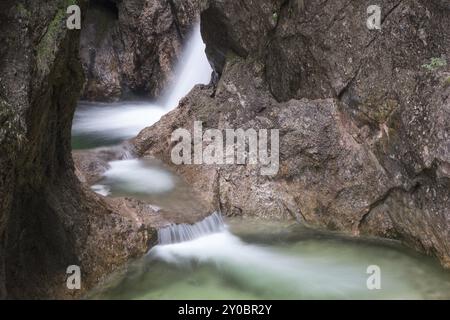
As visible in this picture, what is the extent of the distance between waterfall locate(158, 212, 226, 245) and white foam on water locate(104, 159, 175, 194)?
1330mm

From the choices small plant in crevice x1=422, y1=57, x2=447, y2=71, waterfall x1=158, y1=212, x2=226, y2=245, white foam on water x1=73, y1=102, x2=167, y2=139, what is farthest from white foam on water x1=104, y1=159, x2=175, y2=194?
small plant in crevice x1=422, y1=57, x2=447, y2=71

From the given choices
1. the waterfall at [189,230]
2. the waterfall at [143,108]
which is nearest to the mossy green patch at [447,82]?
the waterfall at [189,230]

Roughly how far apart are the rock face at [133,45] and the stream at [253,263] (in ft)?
27.5

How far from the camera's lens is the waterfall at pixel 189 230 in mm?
7762

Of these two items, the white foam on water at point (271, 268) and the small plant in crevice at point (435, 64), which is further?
the small plant in crevice at point (435, 64)

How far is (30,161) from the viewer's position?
539 centimetres

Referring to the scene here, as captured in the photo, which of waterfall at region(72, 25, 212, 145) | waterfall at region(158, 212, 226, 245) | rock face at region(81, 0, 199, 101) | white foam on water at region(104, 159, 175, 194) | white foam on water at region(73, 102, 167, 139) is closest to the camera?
waterfall at region(158, 212, 226, 245)

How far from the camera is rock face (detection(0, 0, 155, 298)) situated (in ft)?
16.1

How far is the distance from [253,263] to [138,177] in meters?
3.62

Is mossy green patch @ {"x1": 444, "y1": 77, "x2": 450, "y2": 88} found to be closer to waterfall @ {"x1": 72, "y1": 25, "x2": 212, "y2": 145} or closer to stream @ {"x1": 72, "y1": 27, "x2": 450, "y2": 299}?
stream @ {"x1": 72, "y1": 27, "x2": 450, "y2": 299}

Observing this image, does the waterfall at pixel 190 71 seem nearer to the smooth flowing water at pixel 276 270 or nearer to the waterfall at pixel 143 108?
the waterfall at pixel 143 108

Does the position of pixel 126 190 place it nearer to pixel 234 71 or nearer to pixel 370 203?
pixel 234 71

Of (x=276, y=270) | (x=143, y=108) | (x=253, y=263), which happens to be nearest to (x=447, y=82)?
(x=276, y=270)
